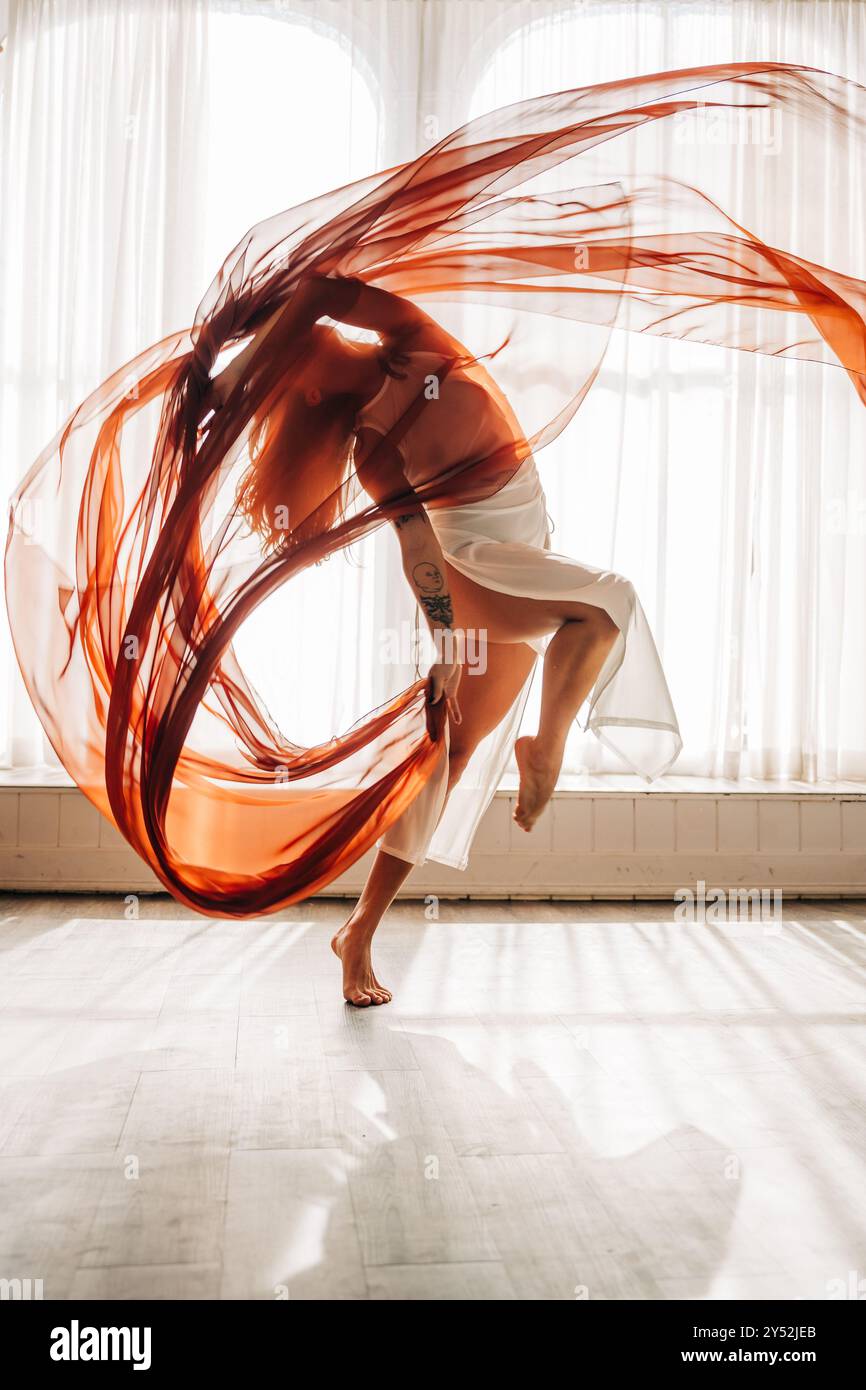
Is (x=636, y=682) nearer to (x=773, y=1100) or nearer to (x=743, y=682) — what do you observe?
(x=773, y=1100)

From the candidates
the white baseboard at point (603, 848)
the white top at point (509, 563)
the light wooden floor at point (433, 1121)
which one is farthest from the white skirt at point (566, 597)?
the white baseboard at point (603, 848)

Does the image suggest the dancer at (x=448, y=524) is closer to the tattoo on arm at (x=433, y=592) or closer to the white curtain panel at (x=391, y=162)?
the tattoo on arm at (x=433, y=592)

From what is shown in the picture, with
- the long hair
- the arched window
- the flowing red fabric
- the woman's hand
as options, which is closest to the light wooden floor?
the flowing red fabric

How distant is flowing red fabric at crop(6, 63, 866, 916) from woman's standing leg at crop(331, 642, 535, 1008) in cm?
13

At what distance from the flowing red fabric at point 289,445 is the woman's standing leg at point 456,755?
0.13 meters

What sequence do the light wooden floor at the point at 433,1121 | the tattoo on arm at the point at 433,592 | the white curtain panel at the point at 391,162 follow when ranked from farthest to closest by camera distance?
the white curtain panel at the point at 391,162
the tattoo on arm at the point at 433,592
the light wooden floor at the point at 433,1121

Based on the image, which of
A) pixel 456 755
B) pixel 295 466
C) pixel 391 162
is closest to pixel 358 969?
pixel 456 755

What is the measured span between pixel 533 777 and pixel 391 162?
8.33 feet

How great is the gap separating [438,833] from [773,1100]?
2.93 feet

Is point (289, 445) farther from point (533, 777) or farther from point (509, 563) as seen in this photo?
point (533, 777)

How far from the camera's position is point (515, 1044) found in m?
2.20

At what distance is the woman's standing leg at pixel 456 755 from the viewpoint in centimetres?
237

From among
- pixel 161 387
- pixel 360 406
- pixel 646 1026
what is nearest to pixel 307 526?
pixel 360 406

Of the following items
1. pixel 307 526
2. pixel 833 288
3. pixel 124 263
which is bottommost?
pixel 307 526
